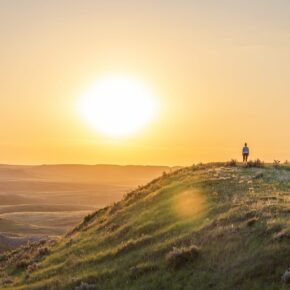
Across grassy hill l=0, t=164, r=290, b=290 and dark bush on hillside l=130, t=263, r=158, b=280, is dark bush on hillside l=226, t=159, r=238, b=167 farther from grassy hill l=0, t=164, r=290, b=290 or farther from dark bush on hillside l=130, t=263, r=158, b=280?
dark bush on hillside l=130, t=263, r=158, b=280

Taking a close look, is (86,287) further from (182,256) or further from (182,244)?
(182,244)

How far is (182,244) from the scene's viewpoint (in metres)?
22.3

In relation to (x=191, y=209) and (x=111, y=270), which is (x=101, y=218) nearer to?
(x=191, y=209)

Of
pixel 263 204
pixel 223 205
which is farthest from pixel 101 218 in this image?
pixel 263 204

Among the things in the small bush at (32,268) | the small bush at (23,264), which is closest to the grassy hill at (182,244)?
the small bush at (23,264)

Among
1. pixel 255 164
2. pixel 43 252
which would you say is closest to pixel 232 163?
pixel 255 164

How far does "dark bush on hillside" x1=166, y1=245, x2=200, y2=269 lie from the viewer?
20016 millimetres

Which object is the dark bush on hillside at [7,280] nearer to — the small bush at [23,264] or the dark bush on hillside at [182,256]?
the small bush at [23,264]

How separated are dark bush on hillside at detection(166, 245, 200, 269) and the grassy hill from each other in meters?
0.04

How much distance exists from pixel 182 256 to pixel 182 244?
2.12 m

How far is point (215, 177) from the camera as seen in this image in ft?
121

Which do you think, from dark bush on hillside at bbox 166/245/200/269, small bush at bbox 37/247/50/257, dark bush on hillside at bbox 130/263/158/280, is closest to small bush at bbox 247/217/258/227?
dark bush on hillside at bbox 166/245/200/269

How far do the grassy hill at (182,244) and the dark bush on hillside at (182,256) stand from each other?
4 cm

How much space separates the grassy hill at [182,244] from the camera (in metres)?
18.2
